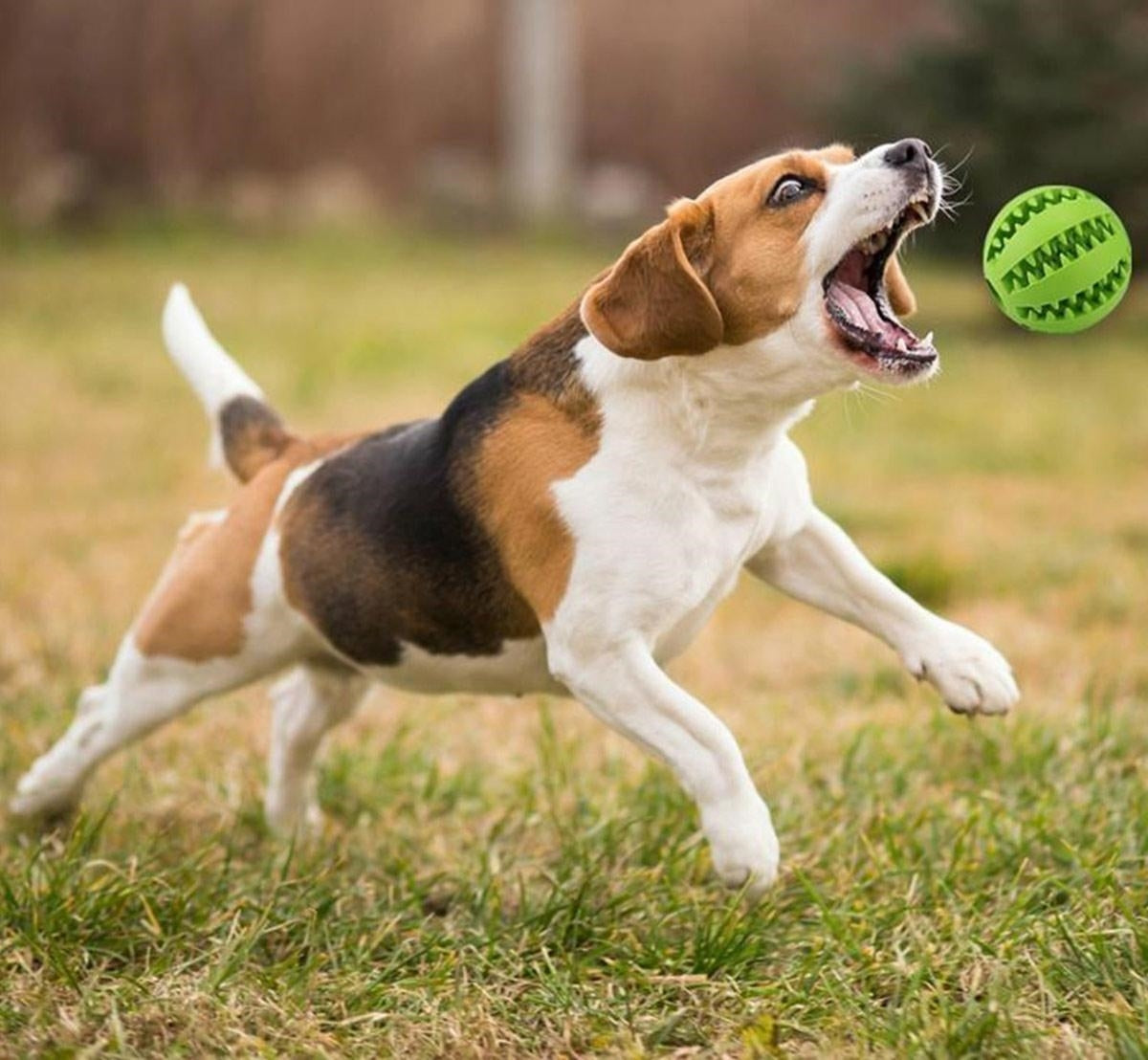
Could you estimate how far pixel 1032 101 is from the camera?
11.5 m

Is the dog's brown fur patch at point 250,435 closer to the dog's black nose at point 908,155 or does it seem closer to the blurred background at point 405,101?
the dog's black nose at point 908,155

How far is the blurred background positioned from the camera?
16.5 metres

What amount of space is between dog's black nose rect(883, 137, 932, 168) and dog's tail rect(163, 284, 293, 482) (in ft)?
5.69

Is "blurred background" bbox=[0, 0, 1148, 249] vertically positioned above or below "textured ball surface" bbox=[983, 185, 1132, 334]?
below

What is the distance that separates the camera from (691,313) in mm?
3299

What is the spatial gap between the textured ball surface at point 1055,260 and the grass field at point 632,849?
1.42ft

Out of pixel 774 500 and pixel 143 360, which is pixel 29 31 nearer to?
pixel 143 360

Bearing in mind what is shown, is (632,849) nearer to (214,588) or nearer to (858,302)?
(214,588)

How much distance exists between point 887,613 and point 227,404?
1736mm

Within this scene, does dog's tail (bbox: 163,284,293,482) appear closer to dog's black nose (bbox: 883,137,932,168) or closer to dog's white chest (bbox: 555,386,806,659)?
dog's white chest (bbox: 555,386,806,659)

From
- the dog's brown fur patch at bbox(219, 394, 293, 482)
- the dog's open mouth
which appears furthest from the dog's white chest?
the dog's brown fur patch at bbox(219, 394, 293, 482)

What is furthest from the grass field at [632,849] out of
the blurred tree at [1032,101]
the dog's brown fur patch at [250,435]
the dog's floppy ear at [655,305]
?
the blurred tree at [1032,101]

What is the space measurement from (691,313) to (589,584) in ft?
1.78

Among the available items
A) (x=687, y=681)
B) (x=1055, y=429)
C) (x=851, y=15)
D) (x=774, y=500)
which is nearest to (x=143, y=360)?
(x=1055, y=429)
